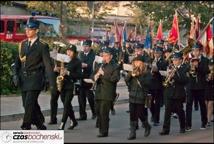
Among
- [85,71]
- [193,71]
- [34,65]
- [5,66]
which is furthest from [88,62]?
[5,66]

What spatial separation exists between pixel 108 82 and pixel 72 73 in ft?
3.84

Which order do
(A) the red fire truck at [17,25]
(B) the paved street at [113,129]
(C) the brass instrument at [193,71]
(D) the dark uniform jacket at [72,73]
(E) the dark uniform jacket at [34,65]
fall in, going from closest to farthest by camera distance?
(E) the dark uniform jacket at [34,65]
(B) the paved street at [113,129]
(D) the dark uniform jacket at [72,73]
(C) the brass instrument at [193,71]
(A) the red fire truck at [17,25]

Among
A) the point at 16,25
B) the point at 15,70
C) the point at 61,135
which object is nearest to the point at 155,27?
the point at 16,25

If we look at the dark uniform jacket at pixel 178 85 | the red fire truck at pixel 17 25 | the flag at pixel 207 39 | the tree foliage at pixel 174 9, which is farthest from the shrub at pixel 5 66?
the red fire truck at pixel 17 25

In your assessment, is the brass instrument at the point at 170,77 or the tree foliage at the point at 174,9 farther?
the tree foliage at the point at 174,9

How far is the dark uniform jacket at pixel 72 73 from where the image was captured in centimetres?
1132

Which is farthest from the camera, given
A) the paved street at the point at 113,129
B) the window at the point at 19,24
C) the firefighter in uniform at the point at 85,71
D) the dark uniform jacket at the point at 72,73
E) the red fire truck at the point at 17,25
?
the window at the point at 19,24

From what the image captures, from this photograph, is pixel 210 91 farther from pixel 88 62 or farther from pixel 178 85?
pixel 88 62

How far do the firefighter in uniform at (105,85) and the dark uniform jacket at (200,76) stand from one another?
2629mm

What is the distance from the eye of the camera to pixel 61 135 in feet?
12.1

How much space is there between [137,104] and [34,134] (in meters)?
7.19

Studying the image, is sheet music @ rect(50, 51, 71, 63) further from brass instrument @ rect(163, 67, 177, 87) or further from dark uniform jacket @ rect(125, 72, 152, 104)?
brass instrument @ rect(163, 67, 177, 87)

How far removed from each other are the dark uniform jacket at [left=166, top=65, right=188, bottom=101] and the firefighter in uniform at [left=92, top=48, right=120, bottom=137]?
1.29 m

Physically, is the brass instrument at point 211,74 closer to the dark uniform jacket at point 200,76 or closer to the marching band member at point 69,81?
the dark uniform jacket at point 200,76
